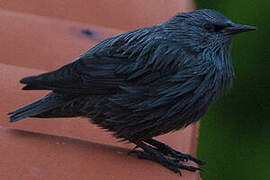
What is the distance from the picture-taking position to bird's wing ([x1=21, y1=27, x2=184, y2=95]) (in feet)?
8.33

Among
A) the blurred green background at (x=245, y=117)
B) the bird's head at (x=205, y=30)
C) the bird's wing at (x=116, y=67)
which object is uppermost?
the bird's head at (x=205, y=30)

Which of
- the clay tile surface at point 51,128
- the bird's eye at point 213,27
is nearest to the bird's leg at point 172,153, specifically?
the clay tile surface at point 51,128

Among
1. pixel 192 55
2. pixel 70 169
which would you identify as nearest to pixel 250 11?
pixel 192 55

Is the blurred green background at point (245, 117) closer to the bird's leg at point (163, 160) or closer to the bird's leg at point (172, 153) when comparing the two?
the bird's leg at point (172, 153)

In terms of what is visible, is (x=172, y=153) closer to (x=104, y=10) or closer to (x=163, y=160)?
(x=163, y=160)

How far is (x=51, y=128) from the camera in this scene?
280 cm

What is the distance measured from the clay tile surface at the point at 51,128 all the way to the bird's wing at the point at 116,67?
261 millimetres

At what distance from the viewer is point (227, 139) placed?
407 centimetres

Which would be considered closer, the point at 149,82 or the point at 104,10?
the point at 149,82

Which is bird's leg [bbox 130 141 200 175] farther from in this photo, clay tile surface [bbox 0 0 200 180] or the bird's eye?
the bird's eye

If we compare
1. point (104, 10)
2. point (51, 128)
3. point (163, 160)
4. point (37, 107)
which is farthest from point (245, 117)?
point (37, 107)

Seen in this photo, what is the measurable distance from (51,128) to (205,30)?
Result: 967 mm

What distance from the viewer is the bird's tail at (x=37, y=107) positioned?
2.59 m

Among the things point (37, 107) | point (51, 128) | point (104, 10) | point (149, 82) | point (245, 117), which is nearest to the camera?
point (149, 82)
